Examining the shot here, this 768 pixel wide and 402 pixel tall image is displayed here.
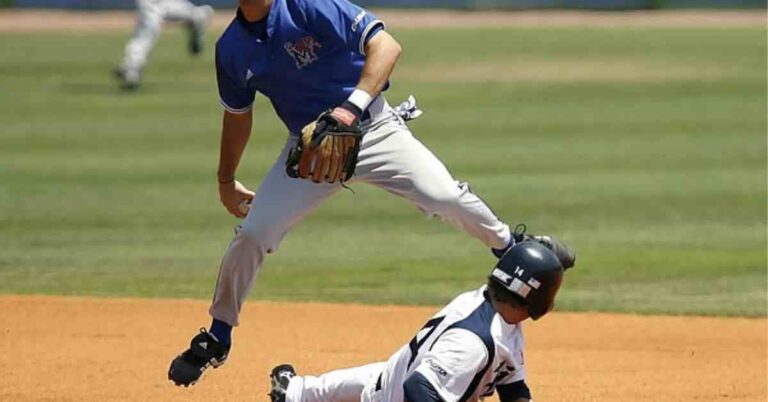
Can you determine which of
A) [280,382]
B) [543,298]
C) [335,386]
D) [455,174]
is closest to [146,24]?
[455,174]

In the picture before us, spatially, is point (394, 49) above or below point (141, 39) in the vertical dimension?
above

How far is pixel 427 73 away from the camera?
76.1 ft

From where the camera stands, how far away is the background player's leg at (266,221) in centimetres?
595

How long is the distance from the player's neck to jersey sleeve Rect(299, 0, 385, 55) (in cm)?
14

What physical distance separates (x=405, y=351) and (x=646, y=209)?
A: 7369mm

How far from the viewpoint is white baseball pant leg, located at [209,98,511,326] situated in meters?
5.98

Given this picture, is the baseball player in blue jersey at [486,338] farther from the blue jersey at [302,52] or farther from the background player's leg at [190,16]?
the background player's leg at [190,16]

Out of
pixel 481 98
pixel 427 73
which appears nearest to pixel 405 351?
pixel 481 98

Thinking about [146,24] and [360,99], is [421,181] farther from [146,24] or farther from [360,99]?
[146,24]

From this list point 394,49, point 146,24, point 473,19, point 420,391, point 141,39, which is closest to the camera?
point 420,391

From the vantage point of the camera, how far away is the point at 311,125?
5.76 m

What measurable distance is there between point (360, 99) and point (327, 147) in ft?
0.90

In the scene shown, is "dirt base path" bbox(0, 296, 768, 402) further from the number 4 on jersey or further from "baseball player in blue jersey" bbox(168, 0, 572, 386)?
the number 4 on jersey

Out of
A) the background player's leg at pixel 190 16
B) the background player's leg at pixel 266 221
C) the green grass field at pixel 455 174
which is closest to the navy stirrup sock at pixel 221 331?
the background player's leg at pixel 266 221
